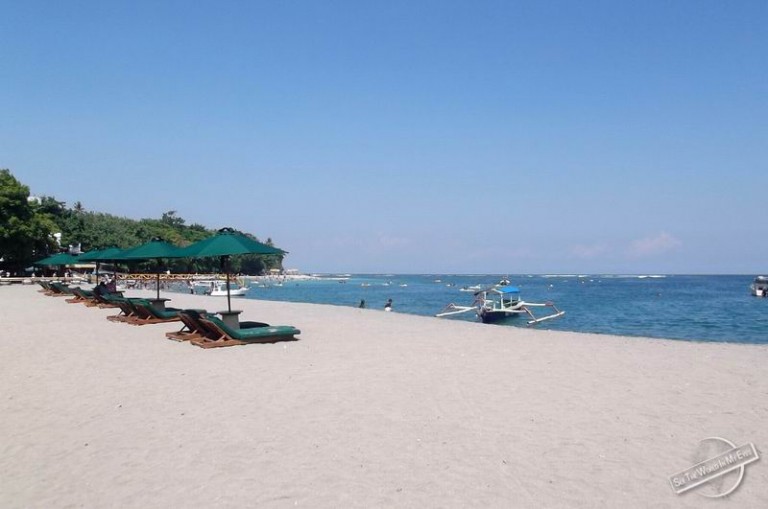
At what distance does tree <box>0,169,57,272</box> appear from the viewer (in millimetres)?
44594

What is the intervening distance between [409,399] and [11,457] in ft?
13.3

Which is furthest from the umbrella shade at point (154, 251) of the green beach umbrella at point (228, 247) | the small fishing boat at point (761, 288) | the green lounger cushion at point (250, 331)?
the small fishing boat at point (761, 288)

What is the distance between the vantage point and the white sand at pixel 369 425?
4.04 metres

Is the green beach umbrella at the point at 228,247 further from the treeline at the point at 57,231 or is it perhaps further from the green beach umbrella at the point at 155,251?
the treeline at the point at 57,231

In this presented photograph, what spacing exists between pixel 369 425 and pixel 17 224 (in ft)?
163

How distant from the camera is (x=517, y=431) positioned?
5.35 m

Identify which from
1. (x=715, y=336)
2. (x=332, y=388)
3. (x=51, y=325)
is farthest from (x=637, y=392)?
(x=715, y=336)

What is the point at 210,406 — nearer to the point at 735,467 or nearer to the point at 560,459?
the point at 560,459

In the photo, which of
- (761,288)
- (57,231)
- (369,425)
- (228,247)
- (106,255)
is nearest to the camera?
(369,425)

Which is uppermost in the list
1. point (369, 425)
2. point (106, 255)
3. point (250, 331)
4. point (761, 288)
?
point (106, 255)

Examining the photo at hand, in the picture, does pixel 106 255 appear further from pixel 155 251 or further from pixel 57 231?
pixel 57 231

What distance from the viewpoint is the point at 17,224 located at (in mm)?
44938

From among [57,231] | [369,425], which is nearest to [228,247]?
[369,425]

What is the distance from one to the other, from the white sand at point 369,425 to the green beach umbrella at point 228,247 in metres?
2.18
